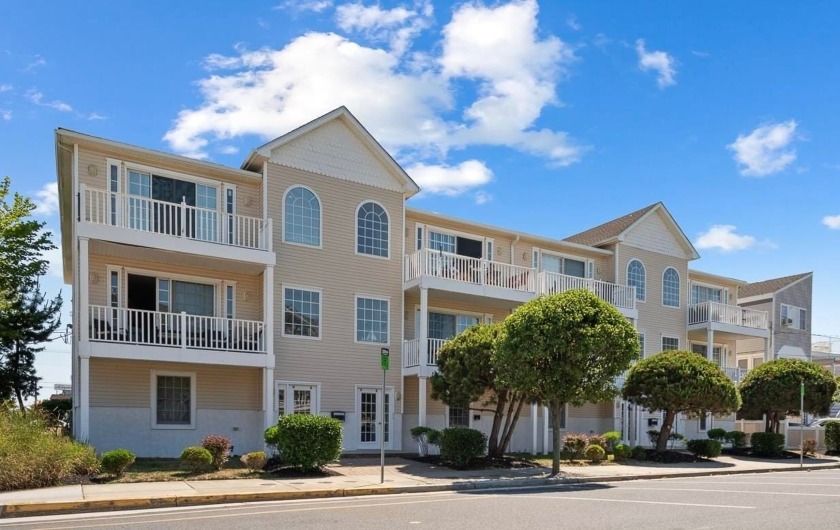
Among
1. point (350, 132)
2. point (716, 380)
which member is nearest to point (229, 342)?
point (350, 132)

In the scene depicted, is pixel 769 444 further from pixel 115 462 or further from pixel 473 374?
pixel 115 462

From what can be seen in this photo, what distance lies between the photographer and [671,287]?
1328 inches

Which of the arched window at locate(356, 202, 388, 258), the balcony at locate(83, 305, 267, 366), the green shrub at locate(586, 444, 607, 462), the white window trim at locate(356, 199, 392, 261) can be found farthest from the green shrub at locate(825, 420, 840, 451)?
the balcony at locate(83, 305, 267, 366)

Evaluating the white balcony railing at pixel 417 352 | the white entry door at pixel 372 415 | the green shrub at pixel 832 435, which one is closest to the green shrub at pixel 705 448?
the green shrub at pixel 832 435

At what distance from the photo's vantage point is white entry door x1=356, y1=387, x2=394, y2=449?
24016 millimetres

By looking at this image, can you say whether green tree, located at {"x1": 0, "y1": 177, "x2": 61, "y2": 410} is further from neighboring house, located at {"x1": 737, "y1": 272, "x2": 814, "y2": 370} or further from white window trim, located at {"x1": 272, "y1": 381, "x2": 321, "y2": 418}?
neighboring house, located at {"x1": 737, "y1": 272, "x2": 814, "y2": 370}

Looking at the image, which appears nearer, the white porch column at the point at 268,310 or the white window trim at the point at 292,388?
the white porch column at the point at 268,310

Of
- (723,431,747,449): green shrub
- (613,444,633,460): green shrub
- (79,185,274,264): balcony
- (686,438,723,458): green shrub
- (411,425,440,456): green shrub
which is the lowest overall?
(723,431,747,449): green shrub

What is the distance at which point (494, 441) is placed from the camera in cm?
2178

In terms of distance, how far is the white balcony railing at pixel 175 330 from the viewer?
19.5 meters

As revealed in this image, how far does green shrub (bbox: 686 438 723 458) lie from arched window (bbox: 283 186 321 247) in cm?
1474

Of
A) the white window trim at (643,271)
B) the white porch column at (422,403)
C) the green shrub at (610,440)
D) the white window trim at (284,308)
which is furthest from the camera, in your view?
the white window trim at (643,271)

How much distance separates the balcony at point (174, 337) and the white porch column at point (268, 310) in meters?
0.15

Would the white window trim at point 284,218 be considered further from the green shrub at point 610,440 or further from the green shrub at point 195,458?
the green shrub at point 610,440
